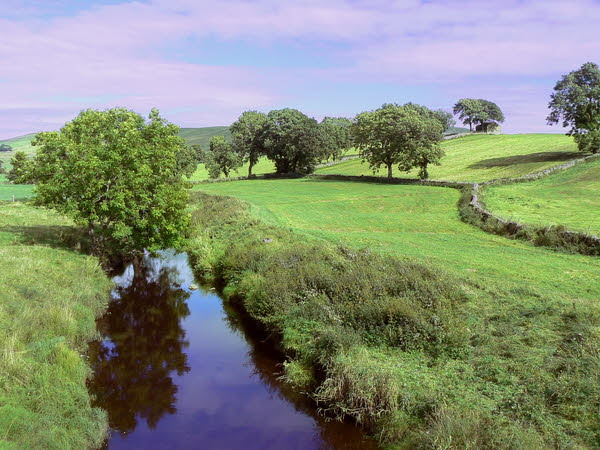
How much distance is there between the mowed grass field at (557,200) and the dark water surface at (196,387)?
910 inches

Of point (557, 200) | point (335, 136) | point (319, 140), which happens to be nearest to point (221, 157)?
point (319, 140)

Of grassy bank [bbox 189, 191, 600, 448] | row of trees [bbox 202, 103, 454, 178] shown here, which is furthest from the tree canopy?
grassy bank [bbox 189, 191, 600, 448]

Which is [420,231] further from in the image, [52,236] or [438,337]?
[52,236]

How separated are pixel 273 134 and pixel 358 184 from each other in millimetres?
22439

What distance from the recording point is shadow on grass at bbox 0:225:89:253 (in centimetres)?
2962

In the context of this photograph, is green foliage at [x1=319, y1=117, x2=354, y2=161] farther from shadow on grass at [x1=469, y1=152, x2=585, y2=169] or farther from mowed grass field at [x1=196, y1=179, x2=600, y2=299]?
shadow on grass at [x1=469, y1=152, x2=585, y2=169]

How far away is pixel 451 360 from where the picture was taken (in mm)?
14711

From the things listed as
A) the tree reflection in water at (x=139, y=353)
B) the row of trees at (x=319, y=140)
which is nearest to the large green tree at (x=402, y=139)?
the row of trees at (x=319, y=140)

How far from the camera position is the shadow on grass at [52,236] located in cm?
2962

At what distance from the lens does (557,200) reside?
153 feet

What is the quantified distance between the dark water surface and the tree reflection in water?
4 cm

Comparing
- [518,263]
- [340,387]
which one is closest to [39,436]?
[340,387]

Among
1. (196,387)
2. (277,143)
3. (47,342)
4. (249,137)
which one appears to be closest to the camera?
(47,342)

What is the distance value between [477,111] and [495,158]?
71138 millimetres
